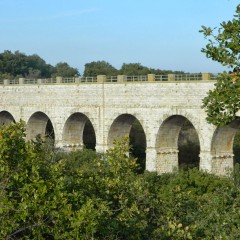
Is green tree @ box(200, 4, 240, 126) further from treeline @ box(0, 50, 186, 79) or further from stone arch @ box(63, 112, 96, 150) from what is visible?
treeline @ box(0, 50, 186, 79)

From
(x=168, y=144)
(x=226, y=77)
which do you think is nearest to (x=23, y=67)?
(x=168, y=144)

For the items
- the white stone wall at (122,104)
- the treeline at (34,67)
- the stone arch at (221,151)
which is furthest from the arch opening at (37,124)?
the treeline at (34,67)

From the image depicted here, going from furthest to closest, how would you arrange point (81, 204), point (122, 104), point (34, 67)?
point (34, 67) → point (122, 104) → point (81, 204)

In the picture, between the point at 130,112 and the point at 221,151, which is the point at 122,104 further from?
the point at 221,151

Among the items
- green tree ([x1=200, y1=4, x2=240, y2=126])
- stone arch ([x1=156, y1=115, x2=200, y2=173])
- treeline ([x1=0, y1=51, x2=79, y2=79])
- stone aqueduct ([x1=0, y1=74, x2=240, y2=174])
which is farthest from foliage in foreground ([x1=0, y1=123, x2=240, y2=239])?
treeline ([x1=0, y1=51, x2=79, y2=79])

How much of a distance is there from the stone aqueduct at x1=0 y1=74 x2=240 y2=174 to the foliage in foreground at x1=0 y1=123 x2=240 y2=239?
20719mm

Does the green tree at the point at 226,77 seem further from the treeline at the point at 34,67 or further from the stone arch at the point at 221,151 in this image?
the treeline at the point at 34,67

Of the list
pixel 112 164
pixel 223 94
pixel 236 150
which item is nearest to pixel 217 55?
pixel 223 94

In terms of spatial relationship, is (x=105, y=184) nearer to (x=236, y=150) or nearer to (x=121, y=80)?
(x=121, y=80)

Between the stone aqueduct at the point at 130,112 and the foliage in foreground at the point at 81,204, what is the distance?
68.0 ft

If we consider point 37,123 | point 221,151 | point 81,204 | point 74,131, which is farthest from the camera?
point 37,123

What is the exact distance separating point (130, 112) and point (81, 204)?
100 feet

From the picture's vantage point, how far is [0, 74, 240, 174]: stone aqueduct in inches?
1593

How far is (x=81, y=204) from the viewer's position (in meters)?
15.0
